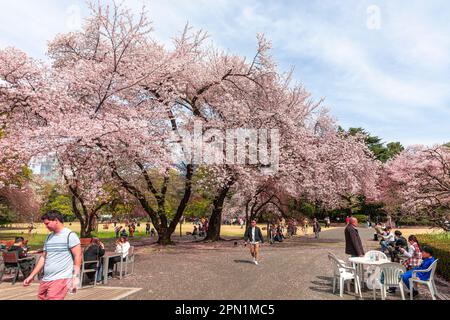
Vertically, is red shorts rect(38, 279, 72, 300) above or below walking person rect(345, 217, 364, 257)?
below

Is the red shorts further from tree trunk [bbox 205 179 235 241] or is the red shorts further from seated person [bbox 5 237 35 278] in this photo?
tree trunk [bbox 205 179 235 241]

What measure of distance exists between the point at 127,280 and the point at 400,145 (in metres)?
74.9

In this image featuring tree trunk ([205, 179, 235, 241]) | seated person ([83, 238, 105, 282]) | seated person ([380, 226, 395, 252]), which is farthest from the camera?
tree trunk ([205, 179, 235, 241])

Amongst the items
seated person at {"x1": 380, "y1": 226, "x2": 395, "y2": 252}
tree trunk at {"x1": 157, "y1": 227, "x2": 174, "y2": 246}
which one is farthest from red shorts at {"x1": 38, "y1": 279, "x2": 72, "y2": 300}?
→ tree trunk at {"x1": 157, "y1": 227, "x2": 174, "y2": 246}

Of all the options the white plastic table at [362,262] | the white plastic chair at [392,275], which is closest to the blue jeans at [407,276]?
the white plastic chair at [392,275]

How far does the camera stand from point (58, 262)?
5.12 m

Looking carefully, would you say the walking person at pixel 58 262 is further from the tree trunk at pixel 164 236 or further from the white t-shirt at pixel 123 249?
the tree trunk at pixel 164 236

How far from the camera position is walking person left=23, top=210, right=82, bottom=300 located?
505 cm

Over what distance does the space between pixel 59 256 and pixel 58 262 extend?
90 mm

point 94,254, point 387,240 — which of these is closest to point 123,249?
point 94,254

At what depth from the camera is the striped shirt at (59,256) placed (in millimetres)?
5082

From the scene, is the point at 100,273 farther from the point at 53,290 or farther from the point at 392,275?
the point at 392,275

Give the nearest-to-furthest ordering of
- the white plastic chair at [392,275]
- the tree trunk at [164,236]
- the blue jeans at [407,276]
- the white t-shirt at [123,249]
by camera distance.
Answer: the white plastic chair at [392,275] < the blue jeans at [407,276] < the white t-shirt at [123,249] < the tree trunk at [164,236]
